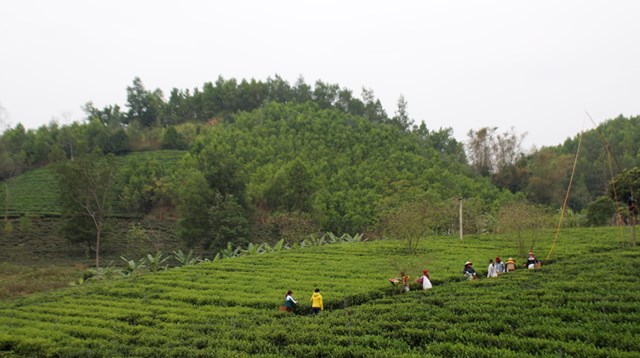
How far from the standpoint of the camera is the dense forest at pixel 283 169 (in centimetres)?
4541

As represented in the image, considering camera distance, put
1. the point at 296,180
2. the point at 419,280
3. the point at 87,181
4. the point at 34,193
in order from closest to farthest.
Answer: the point at 419,280
the point at 87,181
the point at 296,180
the point at 34,193

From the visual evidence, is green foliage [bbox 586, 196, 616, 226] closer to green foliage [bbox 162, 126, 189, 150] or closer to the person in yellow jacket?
the person in yellow jacket

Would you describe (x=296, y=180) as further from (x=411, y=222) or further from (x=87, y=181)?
(x=411, y=222)

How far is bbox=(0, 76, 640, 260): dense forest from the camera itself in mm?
45406

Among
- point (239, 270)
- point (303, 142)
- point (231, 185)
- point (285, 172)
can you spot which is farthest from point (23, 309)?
point (303, 142)

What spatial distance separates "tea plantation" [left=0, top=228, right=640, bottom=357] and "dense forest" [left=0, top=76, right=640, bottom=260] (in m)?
9.69

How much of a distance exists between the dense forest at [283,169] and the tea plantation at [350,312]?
9.69 m

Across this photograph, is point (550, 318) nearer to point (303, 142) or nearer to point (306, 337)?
point (306, 337)

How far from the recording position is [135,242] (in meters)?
51.8

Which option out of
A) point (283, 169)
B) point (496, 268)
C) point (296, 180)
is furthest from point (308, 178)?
point (496, 268)

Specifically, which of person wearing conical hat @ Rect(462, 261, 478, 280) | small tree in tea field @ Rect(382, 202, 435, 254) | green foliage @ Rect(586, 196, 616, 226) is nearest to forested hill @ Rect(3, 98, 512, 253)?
small tree in tea field @ Rect(382, 202, 435, 254)

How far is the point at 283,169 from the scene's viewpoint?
60219 mm

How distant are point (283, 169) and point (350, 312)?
4223 cm

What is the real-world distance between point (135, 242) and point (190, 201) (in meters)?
9.72
